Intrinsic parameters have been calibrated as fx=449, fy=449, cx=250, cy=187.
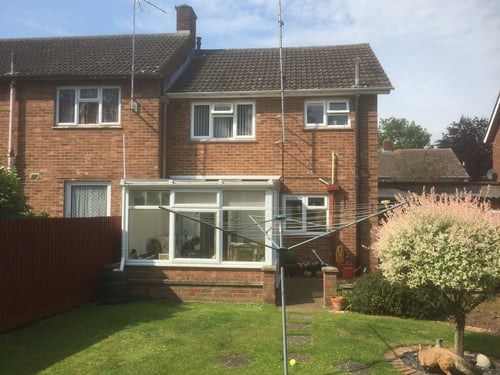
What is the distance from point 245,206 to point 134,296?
3.29 meters

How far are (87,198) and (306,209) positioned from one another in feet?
21.5

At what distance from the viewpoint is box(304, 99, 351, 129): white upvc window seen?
13620mm

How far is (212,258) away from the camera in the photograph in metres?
10.5

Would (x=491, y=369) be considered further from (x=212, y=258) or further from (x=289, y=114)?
(x=289, y=114)

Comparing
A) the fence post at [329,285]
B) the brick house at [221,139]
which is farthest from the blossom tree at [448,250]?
the brick house at [221,139]

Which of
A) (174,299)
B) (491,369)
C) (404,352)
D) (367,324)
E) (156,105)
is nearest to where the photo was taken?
(491,369)

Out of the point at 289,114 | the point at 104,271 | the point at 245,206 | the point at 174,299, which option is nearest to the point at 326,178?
the point at 289,114

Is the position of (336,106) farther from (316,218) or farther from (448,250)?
(448,250)

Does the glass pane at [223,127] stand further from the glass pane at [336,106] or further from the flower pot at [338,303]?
the flower pot at [338,303]

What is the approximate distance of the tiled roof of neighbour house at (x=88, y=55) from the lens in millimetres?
13352

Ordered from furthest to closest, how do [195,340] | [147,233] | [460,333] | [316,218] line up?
[316,218]
[147,233]
[195,340]
[460,333]

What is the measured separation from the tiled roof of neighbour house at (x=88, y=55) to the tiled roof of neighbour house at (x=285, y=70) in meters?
1.03

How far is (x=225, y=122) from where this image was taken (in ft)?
45.9

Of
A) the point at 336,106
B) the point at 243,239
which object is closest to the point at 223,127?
the point at 336,106
